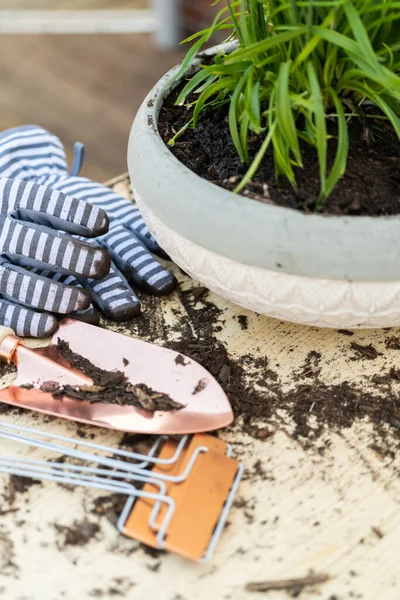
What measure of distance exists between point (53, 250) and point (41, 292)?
0.17 ft

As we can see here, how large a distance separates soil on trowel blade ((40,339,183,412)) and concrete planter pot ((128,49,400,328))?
132 millimetres

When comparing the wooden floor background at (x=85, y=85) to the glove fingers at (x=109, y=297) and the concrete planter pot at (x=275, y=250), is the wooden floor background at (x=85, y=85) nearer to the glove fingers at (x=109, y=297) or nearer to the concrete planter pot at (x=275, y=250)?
the glove fingers at (x=109, y=297)

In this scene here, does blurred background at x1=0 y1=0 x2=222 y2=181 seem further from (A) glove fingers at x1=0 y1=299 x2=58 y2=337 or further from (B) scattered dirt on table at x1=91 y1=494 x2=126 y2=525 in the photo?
(B) scattered dirt on table at x1=91 y1=494 x2=126 y2=525

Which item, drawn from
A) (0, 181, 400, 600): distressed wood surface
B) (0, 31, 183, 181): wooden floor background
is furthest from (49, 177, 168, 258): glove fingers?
(0, 31, 183, 181): wooden floor background

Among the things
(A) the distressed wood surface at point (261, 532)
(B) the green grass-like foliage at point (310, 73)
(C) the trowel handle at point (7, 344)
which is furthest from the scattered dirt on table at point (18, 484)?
(B) the green grass-like foliage at point (310, 73)

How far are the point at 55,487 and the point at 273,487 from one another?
0.70 feet

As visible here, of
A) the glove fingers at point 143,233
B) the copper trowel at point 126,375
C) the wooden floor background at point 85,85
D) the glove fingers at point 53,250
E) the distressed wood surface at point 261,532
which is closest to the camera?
the distressed wood surface at point 261,532

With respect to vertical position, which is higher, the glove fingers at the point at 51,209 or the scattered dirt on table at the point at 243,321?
the glove fingers at the point at 51,209

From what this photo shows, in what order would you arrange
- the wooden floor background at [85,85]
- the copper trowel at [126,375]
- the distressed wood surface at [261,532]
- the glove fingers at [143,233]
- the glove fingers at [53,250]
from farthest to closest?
1. the wooden floor background at [85,85]
2. the glove fingers at [143,233]
3. the glove fingers at [53,250]
4. the copper trowel at [126,375]
5. the distressed wood surface at [261,532]

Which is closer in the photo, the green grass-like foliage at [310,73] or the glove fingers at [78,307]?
the green grass-like foliage at [310,73]

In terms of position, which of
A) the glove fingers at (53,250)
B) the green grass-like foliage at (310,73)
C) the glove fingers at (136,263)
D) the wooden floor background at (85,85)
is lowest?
the wooden floor background at (85,85)

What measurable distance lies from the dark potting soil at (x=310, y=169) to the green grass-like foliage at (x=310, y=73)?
1 cm

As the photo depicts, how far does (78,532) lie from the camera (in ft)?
2.04

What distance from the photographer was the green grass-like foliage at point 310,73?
0.62m
